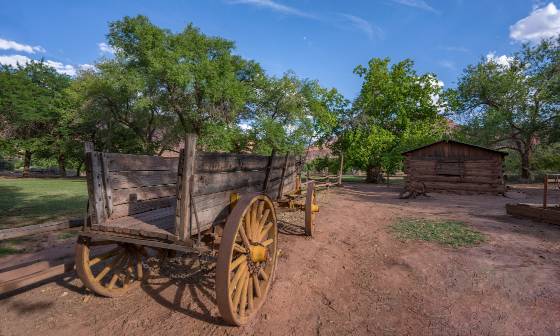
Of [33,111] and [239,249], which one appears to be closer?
[239,249]

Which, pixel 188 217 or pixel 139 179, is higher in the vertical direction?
pixel 139 179

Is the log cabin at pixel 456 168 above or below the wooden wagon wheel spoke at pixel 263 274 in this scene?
above

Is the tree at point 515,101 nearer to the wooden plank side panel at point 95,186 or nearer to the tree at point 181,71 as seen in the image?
the tree at point 181,71

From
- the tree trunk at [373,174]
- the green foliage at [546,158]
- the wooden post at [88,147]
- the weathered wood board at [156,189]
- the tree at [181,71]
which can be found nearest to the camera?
the weathered wood board at [156,189]

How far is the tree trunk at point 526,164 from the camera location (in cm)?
2562

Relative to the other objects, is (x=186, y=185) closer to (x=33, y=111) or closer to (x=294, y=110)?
(x=294, y=110)

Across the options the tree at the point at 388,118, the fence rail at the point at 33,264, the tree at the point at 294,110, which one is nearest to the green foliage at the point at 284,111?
the tree at the point at 294,110

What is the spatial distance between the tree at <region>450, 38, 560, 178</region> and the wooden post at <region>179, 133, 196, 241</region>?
2883 centimetres

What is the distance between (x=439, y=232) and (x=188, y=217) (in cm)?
652

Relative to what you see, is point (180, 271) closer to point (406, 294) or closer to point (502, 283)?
point (406, 294)

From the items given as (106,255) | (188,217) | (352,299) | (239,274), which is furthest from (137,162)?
(352,299)

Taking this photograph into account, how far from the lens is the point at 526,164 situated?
25.9m

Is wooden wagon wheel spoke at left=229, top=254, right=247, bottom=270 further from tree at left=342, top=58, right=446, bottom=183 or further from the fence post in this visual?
tree at left=342, top=58, right=446, bottom=183

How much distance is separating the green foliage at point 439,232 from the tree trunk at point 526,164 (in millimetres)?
24630
